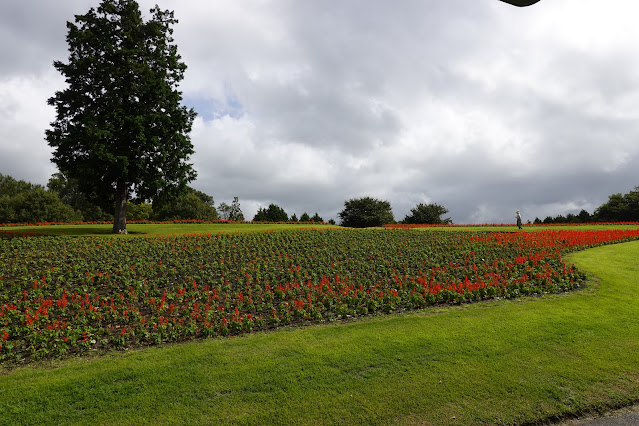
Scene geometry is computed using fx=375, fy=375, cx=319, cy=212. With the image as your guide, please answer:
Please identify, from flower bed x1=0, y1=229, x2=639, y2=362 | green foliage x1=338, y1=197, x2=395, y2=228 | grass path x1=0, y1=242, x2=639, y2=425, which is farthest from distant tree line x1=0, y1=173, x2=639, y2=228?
grass path x1=0, y1=242, x2=639, y2=425

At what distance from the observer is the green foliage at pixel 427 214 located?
164 ft

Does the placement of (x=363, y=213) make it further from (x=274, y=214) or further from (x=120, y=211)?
(x=120, y=211)

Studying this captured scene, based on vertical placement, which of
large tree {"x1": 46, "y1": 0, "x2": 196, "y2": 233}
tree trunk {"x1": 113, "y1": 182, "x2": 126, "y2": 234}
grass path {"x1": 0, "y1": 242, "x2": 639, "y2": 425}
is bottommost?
grass path {"x1": 0, "y1": 242, "x2": 639, "y2": 425}

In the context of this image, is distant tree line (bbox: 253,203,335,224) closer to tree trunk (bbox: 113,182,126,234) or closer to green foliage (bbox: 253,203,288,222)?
green foliage (bbox: 253,203,288,222)

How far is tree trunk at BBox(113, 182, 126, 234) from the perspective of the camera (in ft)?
81.6

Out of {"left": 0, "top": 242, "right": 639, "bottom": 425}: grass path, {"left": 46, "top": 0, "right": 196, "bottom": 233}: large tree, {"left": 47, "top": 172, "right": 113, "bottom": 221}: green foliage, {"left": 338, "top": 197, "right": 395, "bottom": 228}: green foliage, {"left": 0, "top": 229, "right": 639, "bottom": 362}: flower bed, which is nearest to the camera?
{"left": 0, "top": 242, "right": 639, "bottom": 425}: grass path

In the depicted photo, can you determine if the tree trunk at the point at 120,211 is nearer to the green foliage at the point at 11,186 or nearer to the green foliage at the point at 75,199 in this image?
the green foliage at the point at 75,199

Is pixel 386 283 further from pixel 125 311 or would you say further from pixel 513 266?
pixel 125 311

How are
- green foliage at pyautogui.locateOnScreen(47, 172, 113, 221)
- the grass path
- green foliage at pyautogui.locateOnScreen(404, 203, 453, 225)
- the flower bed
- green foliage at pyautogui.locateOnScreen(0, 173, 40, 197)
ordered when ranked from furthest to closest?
green foliage at pyautogui.locateOnScreen(0, 173, 40, 197) → green foliage at pyautogui.locateOnScreen(47, 172, 113, 221) → green foliage at pyautogui.locateOnScreen(404, 203, 453, 225) → the flower bed → the grass path

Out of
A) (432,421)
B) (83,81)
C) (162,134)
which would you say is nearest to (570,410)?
(432,421)

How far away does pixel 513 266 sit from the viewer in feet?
49.4

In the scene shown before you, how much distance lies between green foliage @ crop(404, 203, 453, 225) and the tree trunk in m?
36.2

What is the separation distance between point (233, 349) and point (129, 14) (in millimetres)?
28031

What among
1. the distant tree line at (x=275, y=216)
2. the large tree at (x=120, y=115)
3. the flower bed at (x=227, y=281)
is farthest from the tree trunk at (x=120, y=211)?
the distant tree line at (x=275, y=216)
